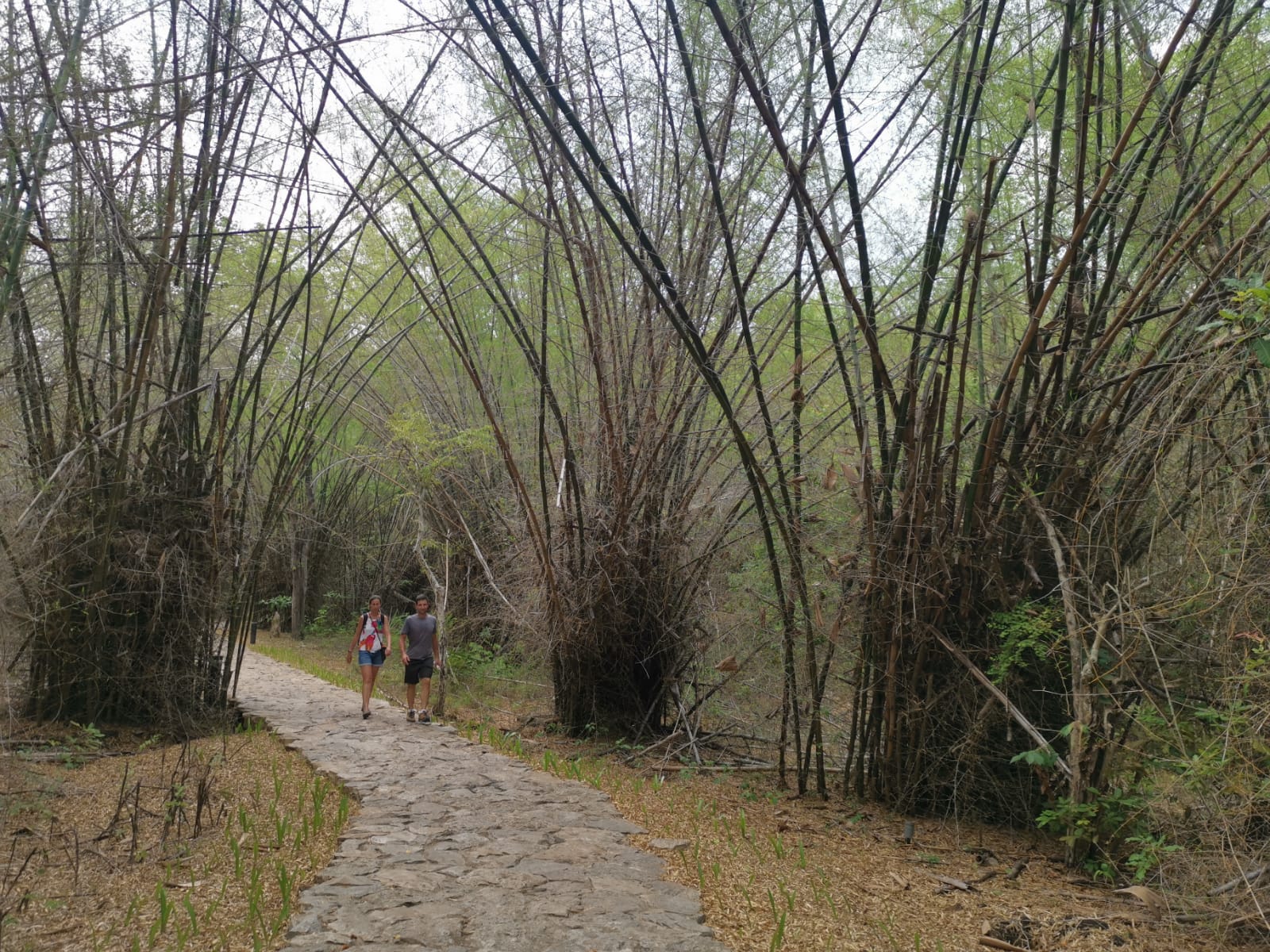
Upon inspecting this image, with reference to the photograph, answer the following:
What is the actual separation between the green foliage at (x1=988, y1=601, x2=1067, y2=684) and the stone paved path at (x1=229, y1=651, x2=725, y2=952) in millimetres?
1590

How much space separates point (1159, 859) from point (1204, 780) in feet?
1.36

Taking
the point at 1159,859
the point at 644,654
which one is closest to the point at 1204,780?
the point at 1159,859

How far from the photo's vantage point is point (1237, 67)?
3.89 metres

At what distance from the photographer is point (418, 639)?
713 cm

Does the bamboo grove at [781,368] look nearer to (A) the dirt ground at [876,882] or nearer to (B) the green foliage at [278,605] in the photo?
(A) the dirt ground at [876,882]

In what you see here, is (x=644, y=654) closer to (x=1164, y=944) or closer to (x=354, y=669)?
(x=1164, y=944)

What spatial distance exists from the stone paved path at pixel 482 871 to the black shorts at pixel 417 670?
5.12ft

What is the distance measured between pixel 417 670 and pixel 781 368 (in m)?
3.65

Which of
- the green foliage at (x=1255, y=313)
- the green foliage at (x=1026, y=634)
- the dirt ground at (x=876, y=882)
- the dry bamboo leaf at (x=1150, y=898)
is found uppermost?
the green foliage at (x=1255, y=313)

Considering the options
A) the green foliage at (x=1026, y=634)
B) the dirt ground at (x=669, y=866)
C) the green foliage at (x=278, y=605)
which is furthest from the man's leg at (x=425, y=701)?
the green foliage at (x=278, y=605)

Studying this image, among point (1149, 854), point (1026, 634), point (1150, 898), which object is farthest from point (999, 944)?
point (1026, 634)

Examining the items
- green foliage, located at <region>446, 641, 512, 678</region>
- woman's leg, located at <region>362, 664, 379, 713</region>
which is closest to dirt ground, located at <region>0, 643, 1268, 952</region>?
woman's leg, located at <region>362, 664, 379, 713</region>

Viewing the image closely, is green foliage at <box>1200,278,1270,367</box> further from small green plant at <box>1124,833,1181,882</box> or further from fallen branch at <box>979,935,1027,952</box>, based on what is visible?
fallen branch at <box>979,935,1027,952</box>

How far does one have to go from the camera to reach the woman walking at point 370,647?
6992mm
